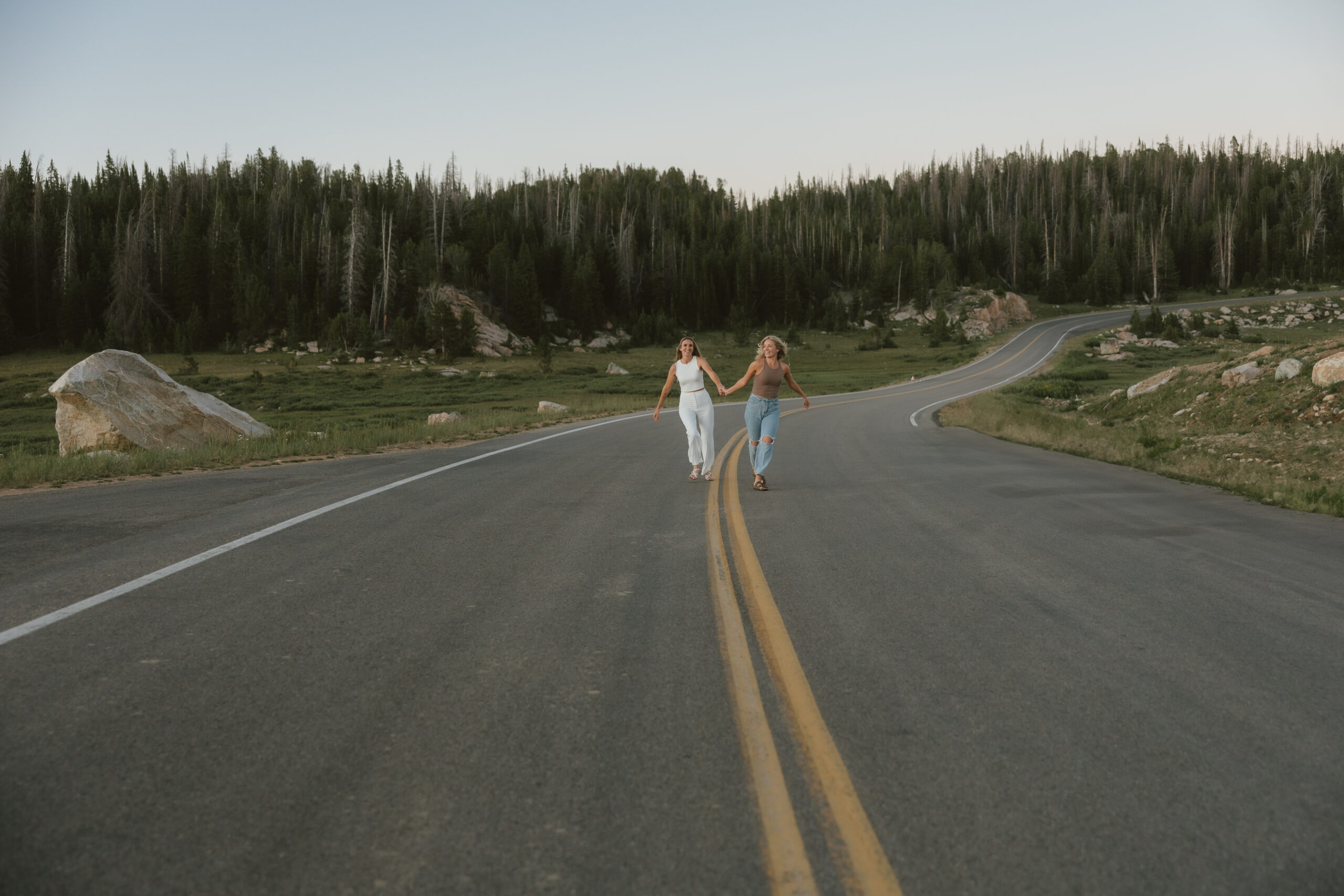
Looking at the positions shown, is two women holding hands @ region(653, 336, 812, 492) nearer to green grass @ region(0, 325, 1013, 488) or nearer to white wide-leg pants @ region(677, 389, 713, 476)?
white wide-leg pants @ region(677, 389, 713, 476)

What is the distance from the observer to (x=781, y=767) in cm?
321

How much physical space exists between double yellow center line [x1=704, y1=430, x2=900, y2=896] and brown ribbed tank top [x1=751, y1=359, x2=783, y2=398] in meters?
5.67

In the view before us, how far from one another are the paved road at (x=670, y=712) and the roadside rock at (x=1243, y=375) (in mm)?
12960

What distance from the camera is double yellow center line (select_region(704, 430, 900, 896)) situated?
2.59m

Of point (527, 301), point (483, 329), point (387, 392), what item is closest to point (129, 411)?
point (387, 392)

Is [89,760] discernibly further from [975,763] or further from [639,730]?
[975,763]

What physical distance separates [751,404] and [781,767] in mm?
8377

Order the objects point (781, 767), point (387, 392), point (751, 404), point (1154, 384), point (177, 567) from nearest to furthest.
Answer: point (781, 767), point (177, 567), point (751, 404), point (1154, 384), point (387, 392)

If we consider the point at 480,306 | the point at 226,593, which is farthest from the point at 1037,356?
the point at 226,593

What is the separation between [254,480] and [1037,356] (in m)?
67.7

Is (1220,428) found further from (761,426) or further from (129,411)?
(129,411)

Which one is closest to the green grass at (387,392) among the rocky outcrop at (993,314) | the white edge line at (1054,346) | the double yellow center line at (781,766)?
the white edge line at (1054,346)

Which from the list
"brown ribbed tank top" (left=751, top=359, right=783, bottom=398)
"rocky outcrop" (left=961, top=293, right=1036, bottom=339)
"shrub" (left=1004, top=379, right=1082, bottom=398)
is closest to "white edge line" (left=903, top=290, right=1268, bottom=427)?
"shrub" (left=1004, top=379, right=1082, bottom=398)

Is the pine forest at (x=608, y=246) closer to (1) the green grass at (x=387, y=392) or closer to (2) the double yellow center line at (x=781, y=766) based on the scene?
(1) the green grass at (x=387, y=392)
